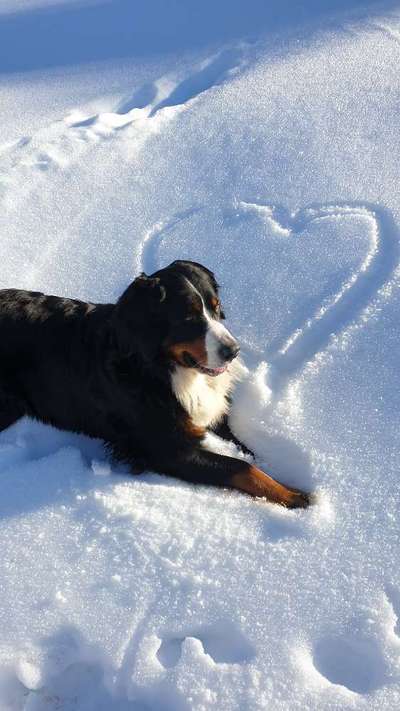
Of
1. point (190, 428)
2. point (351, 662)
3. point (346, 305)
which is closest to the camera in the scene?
point (351, 662)

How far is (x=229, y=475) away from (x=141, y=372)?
611 millimetres

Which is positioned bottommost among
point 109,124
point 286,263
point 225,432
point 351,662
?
point 351,662

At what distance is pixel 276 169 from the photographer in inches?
161

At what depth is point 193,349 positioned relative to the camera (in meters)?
2.75

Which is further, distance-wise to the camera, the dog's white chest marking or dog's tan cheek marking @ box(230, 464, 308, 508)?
the dog's white chest marking

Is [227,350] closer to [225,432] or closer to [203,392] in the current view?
[203,392]

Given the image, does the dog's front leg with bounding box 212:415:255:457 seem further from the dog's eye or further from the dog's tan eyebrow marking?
the dog's tan eyebrow marking

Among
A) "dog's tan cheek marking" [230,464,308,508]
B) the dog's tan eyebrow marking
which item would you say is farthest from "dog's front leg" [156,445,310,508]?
the dog's tan eyebrow marking

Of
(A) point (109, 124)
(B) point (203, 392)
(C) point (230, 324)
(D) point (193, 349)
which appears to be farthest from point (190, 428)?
(A) point (109, 124)

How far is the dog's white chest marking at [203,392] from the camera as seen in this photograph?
9.60ft

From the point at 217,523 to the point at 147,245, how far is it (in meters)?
1.95

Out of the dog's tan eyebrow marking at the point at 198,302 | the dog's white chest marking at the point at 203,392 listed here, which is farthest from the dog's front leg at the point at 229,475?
the dog's tan eyebrow marking at the point at 198,302

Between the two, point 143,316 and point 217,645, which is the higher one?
point 143,316

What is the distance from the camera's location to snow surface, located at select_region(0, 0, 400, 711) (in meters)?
2.29
